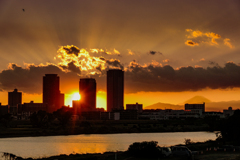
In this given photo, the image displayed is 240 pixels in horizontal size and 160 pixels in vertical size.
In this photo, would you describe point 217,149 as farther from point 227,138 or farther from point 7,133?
point 7,133

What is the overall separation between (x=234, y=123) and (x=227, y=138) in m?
5.96

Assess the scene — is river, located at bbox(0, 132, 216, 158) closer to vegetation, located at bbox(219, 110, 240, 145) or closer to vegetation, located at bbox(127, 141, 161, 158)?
vegetation, located at bbox(219, 110, 240, 145)

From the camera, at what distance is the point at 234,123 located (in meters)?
94.6

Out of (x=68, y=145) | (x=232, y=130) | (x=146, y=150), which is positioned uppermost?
(x=232, y=130)

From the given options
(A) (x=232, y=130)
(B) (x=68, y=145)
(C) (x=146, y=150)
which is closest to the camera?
(C) (x=146, y=150)

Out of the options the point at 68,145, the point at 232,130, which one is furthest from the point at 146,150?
the point at 68,145

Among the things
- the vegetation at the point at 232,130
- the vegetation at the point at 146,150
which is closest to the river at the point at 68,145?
the vegetation at the point at 232,130

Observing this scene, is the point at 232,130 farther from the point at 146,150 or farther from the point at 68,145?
the point at 68,145

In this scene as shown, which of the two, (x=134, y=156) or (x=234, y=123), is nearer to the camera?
(x=134, y=156)

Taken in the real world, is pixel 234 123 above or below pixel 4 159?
above

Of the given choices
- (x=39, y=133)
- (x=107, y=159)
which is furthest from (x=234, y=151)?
(x=39, y=133)

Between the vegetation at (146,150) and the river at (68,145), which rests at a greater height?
the vegetation at (146,150)

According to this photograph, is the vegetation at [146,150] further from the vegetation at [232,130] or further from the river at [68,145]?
the vegetation at [232,130]

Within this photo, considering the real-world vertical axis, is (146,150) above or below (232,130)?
below
